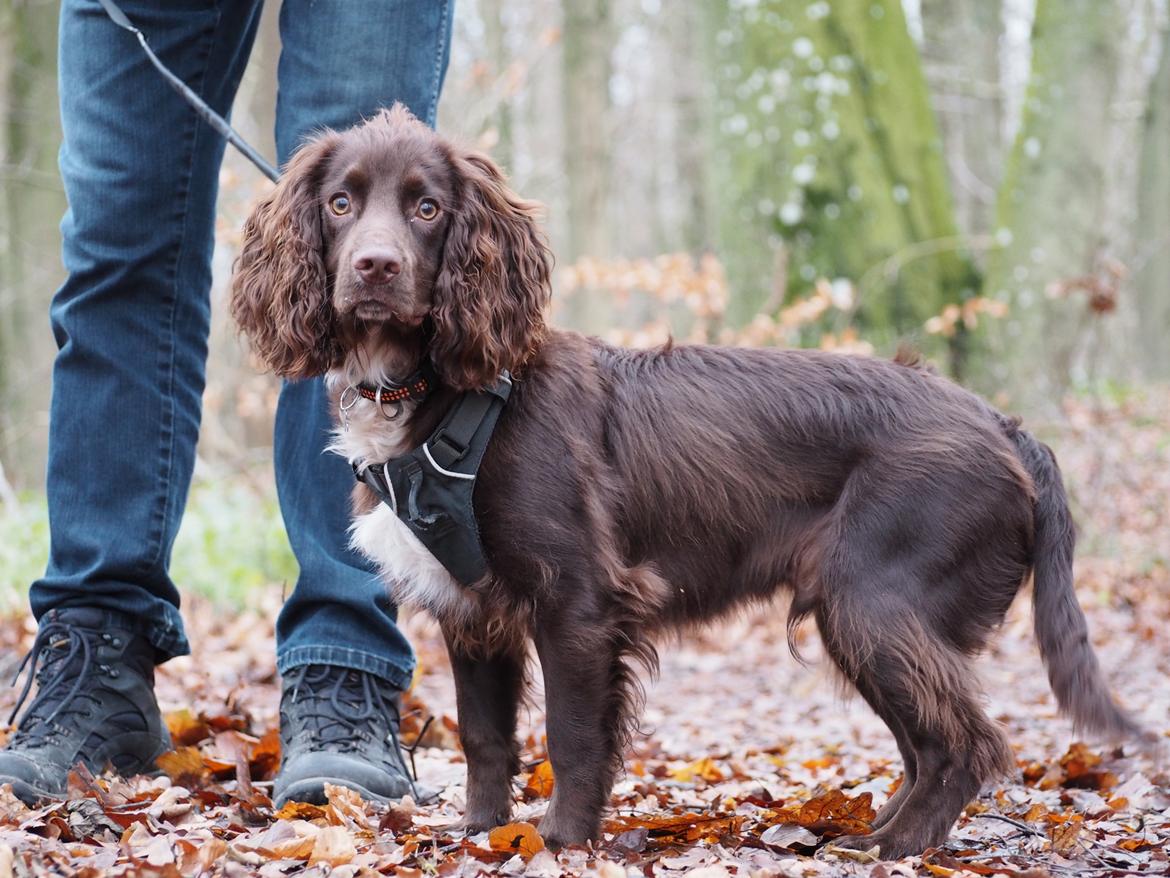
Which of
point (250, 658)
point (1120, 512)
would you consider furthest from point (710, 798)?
point (1120, 512)

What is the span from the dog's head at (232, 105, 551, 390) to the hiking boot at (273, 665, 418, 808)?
813mm

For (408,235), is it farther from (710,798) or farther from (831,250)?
(831,250)

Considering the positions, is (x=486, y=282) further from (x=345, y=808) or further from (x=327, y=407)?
(x=345, y=808)

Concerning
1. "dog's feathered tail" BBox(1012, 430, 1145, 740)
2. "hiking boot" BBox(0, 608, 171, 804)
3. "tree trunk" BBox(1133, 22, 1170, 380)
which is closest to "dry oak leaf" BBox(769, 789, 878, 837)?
"dog's feathered tail" BBox(1012, 430, 1145, 740)

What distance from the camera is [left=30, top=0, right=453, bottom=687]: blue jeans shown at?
2998 mm

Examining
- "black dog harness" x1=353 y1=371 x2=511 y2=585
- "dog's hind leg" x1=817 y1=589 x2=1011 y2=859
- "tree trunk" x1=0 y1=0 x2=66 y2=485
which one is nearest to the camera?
"black dog harness" x1=353 y1=371 x2=511 y2=585

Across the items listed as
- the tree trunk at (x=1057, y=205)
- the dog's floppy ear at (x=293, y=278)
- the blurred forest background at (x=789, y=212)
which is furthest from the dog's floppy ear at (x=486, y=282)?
the tree trunk at (x=1057, y=205)

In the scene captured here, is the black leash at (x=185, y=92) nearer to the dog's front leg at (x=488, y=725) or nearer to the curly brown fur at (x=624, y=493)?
the curly brown fur at (x=624, y=493)

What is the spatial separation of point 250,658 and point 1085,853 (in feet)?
12.6

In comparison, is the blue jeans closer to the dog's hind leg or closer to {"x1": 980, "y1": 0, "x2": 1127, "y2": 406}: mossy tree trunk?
the dog's hind leg

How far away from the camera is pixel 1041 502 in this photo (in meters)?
2.83

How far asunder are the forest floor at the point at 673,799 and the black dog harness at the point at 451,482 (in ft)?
1.90

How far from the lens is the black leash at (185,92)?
2912 mm

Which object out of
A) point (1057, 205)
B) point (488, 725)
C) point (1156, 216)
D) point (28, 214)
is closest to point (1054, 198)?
point (1057, 205)
